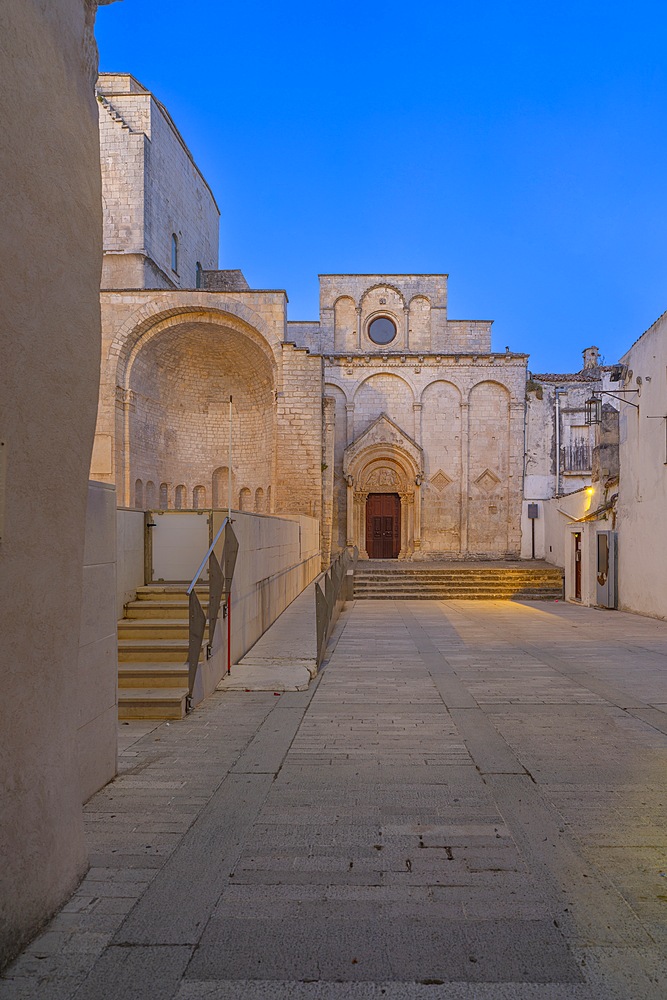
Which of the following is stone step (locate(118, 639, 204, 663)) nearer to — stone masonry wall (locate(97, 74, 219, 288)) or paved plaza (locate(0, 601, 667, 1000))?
paved plaza (locate(0, 601, 667, 1000))

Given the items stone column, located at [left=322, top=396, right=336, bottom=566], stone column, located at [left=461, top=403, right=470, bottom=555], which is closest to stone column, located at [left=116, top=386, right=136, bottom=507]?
stone column, located at [left=322, top=396, right=336, bottom=566]

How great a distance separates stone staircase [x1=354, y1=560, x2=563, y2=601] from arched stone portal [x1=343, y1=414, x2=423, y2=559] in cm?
595

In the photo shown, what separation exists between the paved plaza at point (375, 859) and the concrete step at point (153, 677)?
1.28 feet

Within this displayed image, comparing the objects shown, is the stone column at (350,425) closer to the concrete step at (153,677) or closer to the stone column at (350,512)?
the stone column at (350,512)

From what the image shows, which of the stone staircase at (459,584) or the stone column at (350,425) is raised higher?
the stone column at (350,425)

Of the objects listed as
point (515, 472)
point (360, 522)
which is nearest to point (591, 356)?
point (515, 472)

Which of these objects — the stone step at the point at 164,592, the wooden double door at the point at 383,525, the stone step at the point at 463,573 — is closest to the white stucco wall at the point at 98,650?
the stone step at the point at 164,592

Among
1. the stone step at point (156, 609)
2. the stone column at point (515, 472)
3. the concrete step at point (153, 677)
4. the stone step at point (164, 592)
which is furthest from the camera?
the stone column at point (515, 472)

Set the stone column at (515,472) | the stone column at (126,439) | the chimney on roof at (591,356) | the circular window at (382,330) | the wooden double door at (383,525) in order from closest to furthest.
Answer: the stone column at (126,439) → the stone column at (515,472) → the wooden double door at (383,525) → the circular window at (382,330) → the chimney on roof at (591,356)

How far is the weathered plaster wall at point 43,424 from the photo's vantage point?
2.10 metres

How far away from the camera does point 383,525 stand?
82.2 ft

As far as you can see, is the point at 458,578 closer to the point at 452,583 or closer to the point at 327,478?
the point at 452,583

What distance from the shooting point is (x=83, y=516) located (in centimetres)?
263

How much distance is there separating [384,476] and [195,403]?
8681mm
